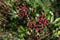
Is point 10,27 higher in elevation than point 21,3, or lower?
lower

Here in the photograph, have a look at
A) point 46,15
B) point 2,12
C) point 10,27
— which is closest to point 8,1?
point 2,12

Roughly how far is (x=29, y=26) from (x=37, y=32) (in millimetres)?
165

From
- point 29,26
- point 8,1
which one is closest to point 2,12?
point 8,1

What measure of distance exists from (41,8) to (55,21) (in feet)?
1.14

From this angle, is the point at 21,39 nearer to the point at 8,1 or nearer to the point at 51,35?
the point at 51,35

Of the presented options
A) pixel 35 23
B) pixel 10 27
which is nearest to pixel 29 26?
pixel 35 23

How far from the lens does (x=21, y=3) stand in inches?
148

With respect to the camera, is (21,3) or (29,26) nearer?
(29,26)

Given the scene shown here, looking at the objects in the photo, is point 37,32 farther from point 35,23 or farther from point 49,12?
point 49,12

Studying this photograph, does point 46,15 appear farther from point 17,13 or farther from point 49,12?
point 17,13

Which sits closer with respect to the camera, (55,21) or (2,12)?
(55,21)

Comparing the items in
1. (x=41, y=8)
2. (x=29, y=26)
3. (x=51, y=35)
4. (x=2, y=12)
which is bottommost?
(x=51, y=35)

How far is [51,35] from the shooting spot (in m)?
3.46

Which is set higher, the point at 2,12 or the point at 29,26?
the point at 2,12
